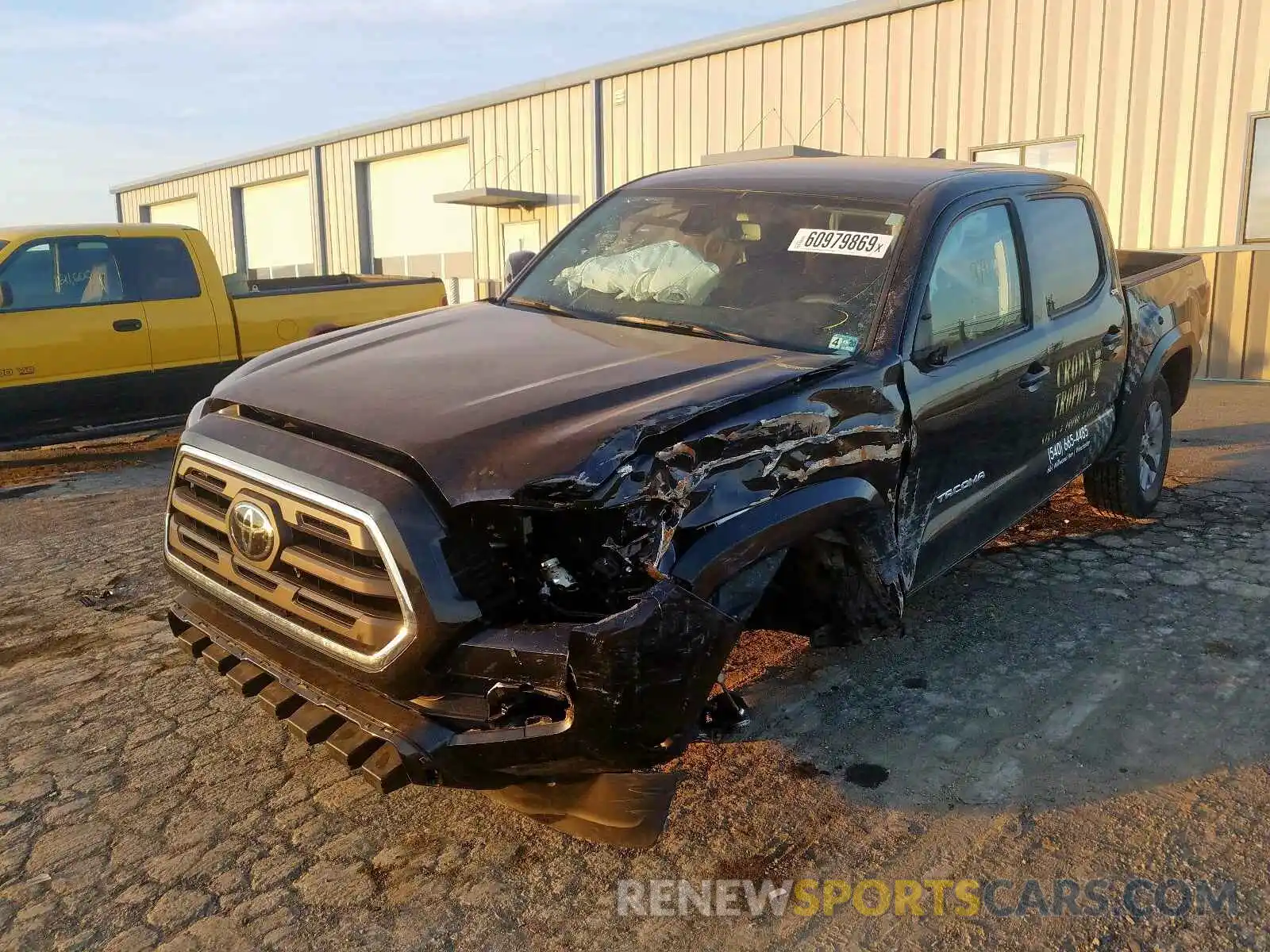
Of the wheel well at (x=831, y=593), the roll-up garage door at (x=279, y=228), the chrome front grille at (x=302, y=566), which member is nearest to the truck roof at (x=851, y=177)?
the wheel well at (x=831, y=593)

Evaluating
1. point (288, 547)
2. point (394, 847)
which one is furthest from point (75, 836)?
point (288, 547)

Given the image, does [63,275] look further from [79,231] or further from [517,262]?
[517,262]

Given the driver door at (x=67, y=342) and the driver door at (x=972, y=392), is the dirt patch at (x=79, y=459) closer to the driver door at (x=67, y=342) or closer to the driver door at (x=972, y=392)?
the driver door at (x=67, y=342)

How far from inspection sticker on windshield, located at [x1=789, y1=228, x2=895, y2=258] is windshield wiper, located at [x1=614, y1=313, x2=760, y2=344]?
462mm

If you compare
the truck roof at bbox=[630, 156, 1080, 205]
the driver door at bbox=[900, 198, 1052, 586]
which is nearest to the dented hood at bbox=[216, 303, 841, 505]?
the driver door at bbox=[900, 198, 1052, 586]

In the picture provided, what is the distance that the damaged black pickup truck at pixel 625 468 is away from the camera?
85.8 inches

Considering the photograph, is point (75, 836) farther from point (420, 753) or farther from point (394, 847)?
point (420, 753)

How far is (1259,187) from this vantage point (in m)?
10.3

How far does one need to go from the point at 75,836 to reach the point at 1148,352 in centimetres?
506

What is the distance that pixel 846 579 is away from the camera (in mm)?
2865

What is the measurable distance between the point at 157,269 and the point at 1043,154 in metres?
9.64

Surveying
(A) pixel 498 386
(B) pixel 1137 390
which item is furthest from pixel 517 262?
(B) pixel 1137 390

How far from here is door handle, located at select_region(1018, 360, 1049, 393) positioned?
146 inches

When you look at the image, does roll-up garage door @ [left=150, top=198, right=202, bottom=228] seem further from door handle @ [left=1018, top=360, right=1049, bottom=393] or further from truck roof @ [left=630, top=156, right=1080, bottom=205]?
door handle @ [left=1018, top=360, right=1049, bottom=393]
